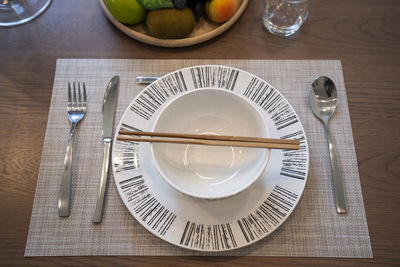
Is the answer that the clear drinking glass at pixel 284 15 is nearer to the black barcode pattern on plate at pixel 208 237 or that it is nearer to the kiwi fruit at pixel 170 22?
the kiwi fruit at pixel 170 22

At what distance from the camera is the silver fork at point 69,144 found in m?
0.57

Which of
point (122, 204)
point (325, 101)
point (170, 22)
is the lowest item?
point (122, 204)

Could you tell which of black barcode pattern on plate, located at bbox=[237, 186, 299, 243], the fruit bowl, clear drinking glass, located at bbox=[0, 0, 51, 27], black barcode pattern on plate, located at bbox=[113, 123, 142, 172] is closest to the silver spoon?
black barcode pattern on plate, located at bbox=[237, 186, 299, 243]

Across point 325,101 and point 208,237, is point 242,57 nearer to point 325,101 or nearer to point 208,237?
point 325,101

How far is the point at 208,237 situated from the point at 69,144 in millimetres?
336

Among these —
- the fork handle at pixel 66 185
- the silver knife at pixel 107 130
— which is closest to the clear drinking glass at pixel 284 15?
the silver knife at pixel 107 130

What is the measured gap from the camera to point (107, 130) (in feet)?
2.06

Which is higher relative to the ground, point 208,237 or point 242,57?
point 242,57

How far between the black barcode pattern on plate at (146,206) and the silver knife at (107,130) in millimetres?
64

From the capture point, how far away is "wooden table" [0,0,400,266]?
0.56 m

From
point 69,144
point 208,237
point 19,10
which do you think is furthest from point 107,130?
point 19,10

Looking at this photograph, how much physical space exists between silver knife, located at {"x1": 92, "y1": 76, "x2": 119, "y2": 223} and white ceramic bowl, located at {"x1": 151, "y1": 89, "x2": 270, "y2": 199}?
0.44 feet

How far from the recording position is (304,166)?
55 centimetres

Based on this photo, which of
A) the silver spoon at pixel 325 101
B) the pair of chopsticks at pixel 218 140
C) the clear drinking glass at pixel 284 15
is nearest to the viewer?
the pair of chopsticks at pixel 218 140
